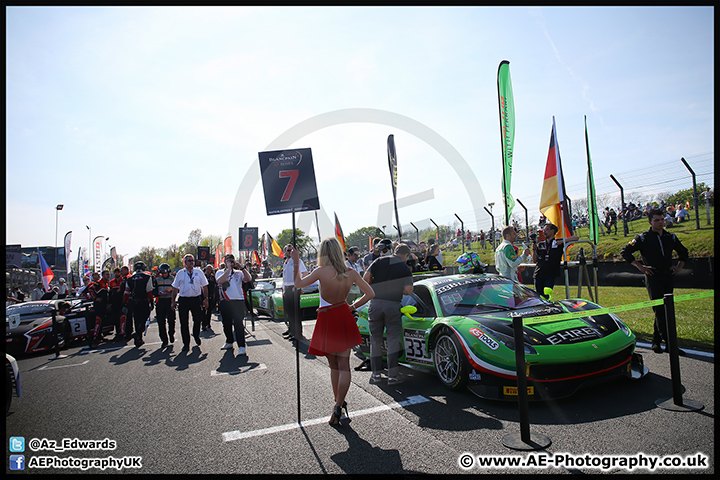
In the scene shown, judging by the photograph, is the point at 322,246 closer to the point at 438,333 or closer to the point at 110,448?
the point at 438,333

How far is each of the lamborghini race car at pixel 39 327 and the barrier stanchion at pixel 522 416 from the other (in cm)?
921

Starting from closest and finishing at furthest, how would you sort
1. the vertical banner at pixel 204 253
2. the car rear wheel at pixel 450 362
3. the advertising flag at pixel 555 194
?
the car rear wheel at pixel 450 362 → the advertising flag at pixel 555 194 → the vertical banner at pixel 204 253

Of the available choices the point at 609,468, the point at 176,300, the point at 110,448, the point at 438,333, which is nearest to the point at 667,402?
the point at 609,468

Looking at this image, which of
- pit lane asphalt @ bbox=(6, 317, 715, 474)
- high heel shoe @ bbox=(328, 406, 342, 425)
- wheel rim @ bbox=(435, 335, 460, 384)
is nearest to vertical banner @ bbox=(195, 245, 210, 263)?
pit lane asphalt @ bbox=(6, 317, 715, 474)

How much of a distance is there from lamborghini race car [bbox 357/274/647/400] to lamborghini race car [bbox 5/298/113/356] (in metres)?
8.04

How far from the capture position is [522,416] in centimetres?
322

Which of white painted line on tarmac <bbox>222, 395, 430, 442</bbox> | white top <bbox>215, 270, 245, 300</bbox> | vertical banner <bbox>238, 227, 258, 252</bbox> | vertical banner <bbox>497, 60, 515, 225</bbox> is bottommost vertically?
white painted line on tarmac <bbox>222, 395, 430, 442</bbox>

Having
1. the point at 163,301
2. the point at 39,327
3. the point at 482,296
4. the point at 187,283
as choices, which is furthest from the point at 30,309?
the point at 482,296

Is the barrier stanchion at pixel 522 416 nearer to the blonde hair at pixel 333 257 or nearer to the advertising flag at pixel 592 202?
the blonde hair at pixel 333 257

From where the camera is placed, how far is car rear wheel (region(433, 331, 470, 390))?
427cm

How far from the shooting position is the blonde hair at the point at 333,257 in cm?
403

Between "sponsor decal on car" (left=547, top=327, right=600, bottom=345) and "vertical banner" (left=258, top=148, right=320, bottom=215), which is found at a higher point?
"vertical banner" (left=258, top=148, right=320, bottom=215)

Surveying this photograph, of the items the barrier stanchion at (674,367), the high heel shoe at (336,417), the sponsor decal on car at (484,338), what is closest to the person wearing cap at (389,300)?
the sponsor decal on car at (484,338)

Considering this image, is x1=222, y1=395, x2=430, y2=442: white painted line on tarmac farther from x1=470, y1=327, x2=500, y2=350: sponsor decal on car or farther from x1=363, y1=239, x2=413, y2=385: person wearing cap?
x1=470, y1=327, x2=500, y2=350: sponsor decal on car
